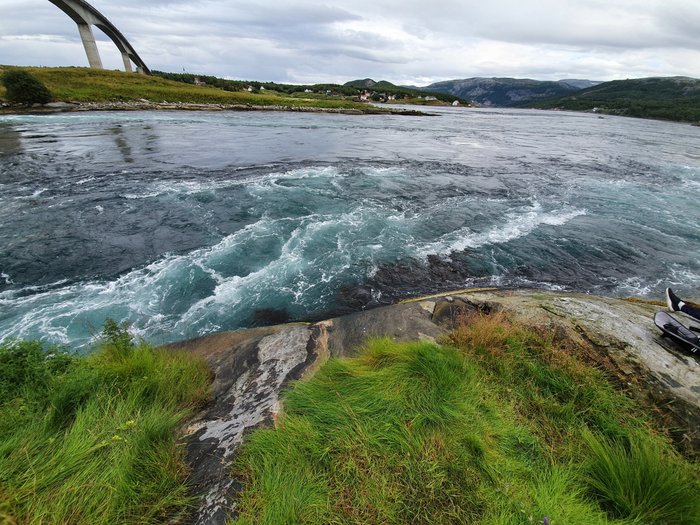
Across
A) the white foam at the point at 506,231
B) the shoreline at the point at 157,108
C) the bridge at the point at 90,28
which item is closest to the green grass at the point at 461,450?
the white foam at the point at 506,231

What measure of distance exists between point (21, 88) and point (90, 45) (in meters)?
60.9

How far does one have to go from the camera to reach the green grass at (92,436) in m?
2.86

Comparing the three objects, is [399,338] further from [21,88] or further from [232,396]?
[21,88]

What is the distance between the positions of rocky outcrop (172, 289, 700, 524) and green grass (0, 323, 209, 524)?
36 centimetres

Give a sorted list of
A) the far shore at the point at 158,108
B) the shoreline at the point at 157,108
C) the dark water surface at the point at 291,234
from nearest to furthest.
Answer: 1. the dark water surface at the point at 291,234
2. the shoreline at the point at 157,108
3. the far shore at the point at 158,108

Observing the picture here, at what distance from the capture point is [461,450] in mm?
3627

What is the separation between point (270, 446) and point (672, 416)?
5601 millimetres

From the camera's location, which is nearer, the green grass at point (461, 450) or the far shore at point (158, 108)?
the green grass at point (461, 450)

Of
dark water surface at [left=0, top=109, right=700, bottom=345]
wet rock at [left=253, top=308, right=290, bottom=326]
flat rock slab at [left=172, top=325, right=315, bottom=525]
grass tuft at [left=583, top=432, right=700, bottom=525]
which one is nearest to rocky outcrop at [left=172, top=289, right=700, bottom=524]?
flat rock slab at [left=172, top=325, right=315, bottom=525]

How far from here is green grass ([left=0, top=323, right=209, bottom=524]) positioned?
2855 millimetres

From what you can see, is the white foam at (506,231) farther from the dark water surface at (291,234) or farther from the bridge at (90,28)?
the bridge at (90,28)

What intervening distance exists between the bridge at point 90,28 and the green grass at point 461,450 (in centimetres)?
12452

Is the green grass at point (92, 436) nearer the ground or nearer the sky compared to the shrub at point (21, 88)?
nearer the ground

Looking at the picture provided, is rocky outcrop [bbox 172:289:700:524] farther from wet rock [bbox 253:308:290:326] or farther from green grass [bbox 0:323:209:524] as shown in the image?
wet rock [bbox 253:308:290:326]
